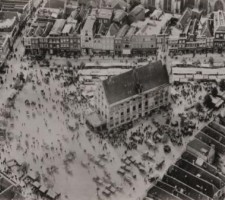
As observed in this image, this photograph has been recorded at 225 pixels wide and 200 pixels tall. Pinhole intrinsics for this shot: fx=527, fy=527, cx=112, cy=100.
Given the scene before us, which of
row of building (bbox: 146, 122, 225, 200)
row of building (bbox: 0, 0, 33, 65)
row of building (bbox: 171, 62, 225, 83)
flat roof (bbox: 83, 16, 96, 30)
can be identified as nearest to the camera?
row of building (bbox: 146, 122, 225, 200)

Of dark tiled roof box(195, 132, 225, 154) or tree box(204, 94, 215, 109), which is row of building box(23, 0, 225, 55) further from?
dark tiled roof box(195, 132, 225, 154)

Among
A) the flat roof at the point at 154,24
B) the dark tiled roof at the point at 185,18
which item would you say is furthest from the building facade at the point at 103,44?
the dark tiled roof at the point at 185,18

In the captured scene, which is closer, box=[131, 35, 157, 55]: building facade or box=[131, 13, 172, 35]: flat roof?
box=[131, 35, 157, 55]: building facade

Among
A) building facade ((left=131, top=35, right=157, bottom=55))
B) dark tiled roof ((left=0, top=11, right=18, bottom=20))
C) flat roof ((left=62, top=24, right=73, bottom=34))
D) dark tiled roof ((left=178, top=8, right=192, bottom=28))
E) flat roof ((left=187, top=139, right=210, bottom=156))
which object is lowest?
flat roof ((left=187, top=139, right=210, bottom=156))

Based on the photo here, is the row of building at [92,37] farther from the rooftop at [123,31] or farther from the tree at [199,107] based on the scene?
the tree at [199,107]

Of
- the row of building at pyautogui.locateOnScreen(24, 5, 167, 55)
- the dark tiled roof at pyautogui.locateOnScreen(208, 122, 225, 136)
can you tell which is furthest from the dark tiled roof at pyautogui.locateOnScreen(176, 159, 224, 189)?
the row of building at pyautogui.locateOnScreen(24, 5, 167, 55)

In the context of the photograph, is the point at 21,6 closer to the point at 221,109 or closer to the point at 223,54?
the point at 223,54
